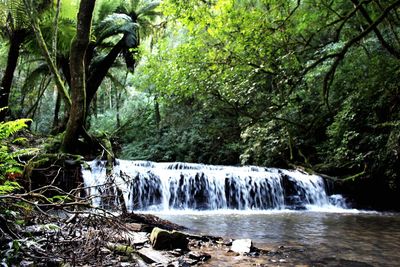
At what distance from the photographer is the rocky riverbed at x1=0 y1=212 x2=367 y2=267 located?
2111mm

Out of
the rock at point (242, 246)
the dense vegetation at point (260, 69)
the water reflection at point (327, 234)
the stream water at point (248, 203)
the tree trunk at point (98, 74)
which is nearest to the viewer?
the rock at point (242, 246)

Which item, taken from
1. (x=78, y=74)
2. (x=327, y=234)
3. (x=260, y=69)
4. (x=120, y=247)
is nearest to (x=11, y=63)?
(x=78, y=74)

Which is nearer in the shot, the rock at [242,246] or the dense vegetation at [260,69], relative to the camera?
the rock at [242,246]

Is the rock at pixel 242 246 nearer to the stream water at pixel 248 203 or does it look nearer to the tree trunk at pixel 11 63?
the stream water at pixel 248 203

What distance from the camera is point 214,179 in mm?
9414

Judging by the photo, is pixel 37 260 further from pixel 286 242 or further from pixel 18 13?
pixel 18 13

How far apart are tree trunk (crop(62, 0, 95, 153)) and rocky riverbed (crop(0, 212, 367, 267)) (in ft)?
9.87

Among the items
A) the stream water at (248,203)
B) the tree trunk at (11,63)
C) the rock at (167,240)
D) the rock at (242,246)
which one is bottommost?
the rock at (242,246)

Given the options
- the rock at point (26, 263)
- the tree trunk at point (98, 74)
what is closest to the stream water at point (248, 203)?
the tree trunk at point (98, 74)

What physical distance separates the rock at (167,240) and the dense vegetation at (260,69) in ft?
10.8

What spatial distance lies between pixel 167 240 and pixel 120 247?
2.06 feet

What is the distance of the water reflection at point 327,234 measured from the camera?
12.5 ft

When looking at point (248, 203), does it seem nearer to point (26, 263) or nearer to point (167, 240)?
point (167, 240)

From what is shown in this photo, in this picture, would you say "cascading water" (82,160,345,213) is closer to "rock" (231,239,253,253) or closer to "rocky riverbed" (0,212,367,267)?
"rocky riverbed" (0,212,367,267)
